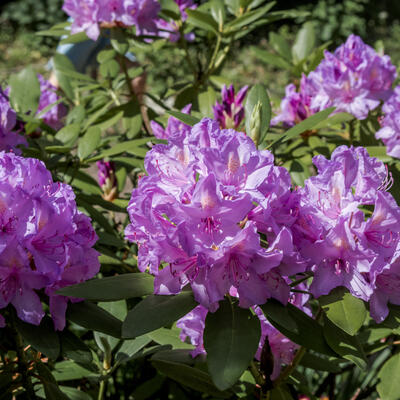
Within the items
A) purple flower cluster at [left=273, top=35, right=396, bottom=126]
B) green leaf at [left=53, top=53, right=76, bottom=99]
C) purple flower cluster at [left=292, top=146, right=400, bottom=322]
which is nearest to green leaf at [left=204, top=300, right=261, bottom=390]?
purple flower cluster at [left=292, top=146, right=400, bottom=322]

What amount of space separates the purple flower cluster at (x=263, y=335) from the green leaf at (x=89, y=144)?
52 centimetres

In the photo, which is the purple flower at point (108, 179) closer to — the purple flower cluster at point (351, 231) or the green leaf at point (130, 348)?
the green leaf at point (130, 348)

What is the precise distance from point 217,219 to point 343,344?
29 cm

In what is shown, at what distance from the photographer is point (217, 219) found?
85cm

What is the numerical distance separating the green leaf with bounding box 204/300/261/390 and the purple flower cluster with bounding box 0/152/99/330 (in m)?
0.24

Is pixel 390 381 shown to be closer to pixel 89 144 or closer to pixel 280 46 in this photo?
pixel 89 144

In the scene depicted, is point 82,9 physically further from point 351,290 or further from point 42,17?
point 42,17

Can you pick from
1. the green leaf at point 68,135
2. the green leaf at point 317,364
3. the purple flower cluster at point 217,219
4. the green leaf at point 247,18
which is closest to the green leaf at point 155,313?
the purple flower cluster at point 217,219

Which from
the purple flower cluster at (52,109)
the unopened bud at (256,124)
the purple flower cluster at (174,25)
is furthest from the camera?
the purple flower cluster at (174,25)

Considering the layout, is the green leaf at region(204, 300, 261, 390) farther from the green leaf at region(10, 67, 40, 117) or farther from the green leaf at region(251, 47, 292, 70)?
the green leaf at region(251, 47, 292, 70)

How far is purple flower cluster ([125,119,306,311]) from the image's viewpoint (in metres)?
0.84

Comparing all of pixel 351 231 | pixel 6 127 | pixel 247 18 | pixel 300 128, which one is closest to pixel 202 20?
pixel 247 18

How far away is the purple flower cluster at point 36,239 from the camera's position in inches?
34.6

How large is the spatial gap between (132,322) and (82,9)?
4.31ft
